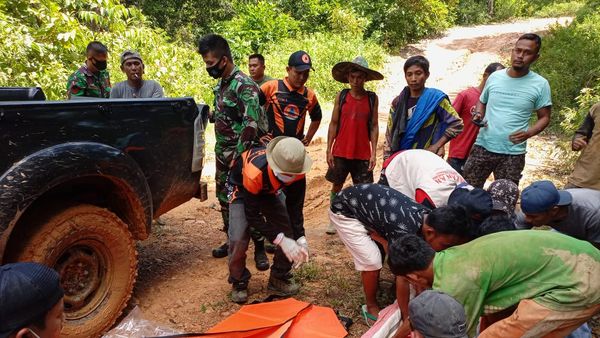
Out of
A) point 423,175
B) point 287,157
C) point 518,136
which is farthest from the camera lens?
point 518,136

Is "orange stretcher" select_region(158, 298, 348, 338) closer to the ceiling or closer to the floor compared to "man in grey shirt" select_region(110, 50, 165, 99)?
closer to the floor

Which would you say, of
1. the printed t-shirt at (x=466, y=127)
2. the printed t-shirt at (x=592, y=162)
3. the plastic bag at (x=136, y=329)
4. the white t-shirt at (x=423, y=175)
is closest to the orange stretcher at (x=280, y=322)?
the plastic bag at (x=136, y=329)

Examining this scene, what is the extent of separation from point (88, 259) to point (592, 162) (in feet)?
12.1

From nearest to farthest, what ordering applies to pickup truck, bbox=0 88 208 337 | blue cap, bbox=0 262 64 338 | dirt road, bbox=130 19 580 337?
1. blue cap, bbox=0 262 64 338
2. pickup truck, bbox=0 88 208 337
3. dirt road, bbox=130 19 580 337

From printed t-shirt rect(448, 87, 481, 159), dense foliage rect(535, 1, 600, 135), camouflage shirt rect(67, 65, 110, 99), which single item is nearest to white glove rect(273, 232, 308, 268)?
printed t-shirt rect(448, 87, 481, 159)

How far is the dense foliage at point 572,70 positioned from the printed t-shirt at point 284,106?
16.2ft

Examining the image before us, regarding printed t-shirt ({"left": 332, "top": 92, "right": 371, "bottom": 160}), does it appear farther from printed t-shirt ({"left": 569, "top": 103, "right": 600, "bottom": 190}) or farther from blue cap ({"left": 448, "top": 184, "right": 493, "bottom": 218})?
printed t-shirt ({"left": 569, "top": 103, "right": 600, "bottom": 190})

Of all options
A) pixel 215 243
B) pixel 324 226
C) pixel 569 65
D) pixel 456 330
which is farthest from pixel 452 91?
pixel 456 330

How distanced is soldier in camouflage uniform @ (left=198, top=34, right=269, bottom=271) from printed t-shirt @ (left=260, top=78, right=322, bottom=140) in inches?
12.6

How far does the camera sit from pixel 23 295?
4.19 ft

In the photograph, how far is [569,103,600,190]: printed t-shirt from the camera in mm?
3518

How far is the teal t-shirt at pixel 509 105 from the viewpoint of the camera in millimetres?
3744

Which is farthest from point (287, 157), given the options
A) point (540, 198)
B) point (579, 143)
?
point (579, 143)

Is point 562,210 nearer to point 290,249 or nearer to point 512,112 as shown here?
point 512,112
